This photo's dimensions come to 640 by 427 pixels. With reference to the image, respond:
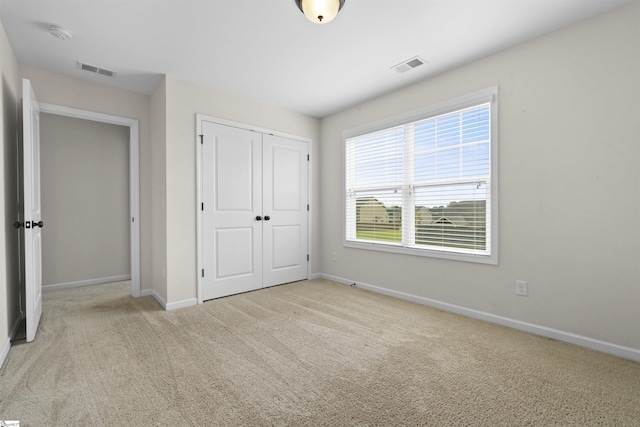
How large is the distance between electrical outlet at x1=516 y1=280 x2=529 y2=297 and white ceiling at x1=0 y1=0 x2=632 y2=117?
215 centimetres

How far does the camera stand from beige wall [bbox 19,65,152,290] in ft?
10.2

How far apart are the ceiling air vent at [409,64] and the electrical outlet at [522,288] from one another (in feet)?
7.53

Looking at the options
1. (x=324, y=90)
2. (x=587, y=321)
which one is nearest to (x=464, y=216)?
(x=587, y=321)

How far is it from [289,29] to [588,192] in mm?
2728

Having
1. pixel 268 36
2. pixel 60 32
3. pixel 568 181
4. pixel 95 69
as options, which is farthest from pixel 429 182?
pixel 95 69

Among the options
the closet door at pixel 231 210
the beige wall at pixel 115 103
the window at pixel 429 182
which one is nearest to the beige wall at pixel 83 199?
the beige wall at pixel 115 103

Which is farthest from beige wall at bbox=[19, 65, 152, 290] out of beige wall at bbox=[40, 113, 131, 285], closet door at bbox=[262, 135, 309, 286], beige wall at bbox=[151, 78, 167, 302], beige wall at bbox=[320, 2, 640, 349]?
beige wall at bbox=[320, 2, 640, 349]

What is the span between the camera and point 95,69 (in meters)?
3.08

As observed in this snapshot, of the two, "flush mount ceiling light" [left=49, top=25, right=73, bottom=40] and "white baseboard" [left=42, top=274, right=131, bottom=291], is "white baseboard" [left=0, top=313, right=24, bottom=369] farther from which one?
"flush mount ceiling light" [left=49, top=25, right=73, bottom=40]

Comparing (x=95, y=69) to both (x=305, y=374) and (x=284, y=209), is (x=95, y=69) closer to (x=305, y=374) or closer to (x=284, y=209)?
(x=284, y=209)

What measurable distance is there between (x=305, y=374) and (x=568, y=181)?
2554mm

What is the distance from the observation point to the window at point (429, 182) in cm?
291

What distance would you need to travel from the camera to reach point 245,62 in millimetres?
2959

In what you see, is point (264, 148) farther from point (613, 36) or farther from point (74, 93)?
point (613, 36)
